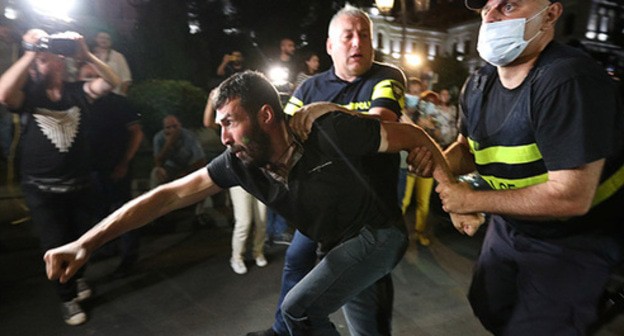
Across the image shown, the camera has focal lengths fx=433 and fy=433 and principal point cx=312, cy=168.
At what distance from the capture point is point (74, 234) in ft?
11.2

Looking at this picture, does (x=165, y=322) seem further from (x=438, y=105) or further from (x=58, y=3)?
(x=438, y=105)

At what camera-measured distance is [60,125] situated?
10.6ft

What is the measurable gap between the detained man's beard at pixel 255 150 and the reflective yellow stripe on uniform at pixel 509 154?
97cm

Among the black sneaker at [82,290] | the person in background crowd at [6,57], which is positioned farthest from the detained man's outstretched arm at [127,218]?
the person in background crowd at [6,57]

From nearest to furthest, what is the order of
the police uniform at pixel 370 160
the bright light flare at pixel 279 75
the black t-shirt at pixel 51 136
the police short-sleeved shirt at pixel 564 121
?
the police short-sleeved shirt at pixel 564 121, the police uniform at pixel 370 160, the black t-shirt at pixel 51 136, the bright light flare at pixel 279 75

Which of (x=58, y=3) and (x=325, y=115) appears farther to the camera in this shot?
(x=58, y=3)

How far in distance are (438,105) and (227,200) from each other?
10.2ft

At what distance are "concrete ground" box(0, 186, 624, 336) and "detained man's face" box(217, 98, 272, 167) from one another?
67.2 inches

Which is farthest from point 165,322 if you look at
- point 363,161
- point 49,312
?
point 363,161

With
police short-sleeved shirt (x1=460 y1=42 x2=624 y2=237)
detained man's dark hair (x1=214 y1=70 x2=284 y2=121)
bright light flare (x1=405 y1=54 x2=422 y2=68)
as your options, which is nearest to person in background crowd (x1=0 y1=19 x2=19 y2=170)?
detained man's dark hair (x1=214 y1=70 x2=284 y2=121)

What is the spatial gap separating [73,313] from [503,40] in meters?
3.41

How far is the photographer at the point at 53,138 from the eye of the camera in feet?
9.93

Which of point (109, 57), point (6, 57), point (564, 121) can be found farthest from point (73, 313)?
point (564, 121)

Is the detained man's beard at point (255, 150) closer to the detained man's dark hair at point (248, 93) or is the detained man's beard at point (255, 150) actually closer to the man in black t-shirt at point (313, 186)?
the man in black t-shirt at point (313, 186)
